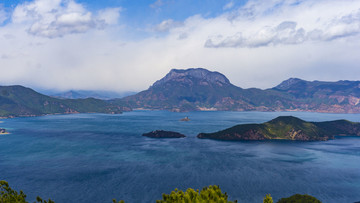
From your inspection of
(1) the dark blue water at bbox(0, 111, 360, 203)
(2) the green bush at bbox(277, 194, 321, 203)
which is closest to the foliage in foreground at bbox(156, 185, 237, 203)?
(1) the dark blue water at bbox(0, 111, 360, 203)

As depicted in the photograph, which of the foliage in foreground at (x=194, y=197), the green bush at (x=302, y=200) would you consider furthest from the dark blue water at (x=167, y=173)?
the foliage in foreground at (x=194, y=197)

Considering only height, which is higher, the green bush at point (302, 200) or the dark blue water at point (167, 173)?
the green bush at point (302, 200)

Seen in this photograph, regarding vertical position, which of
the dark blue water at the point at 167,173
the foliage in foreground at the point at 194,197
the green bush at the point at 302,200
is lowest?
the dark blue water at the point at 167,173

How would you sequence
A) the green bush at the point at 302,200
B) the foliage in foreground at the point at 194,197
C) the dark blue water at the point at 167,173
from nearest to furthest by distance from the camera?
the foliage in foreground at the point at 194,197
the green bush at the point at 302,200
the dark blue water at the point at 167,173

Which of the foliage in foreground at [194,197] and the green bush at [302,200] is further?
the green bush at [302,200]

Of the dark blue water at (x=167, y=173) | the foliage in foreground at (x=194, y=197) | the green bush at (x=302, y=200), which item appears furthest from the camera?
the dark blue water at (x=167, y=173)

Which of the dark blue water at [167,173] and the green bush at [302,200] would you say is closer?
the green bush at [302,200]

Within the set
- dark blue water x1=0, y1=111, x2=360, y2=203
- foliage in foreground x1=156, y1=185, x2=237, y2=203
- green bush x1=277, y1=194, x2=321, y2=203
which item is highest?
foliage in foreground x1=156, y1=185, x2=237, y2=203

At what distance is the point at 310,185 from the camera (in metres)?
126

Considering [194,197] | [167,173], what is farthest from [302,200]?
[167,173]

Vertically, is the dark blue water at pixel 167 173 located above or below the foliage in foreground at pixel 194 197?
below

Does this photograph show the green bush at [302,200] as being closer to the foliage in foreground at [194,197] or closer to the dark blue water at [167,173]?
the dark blue water at [167,173]

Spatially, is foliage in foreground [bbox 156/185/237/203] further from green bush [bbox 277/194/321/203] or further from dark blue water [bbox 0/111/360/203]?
green bush [bbox 277/194/321/203]

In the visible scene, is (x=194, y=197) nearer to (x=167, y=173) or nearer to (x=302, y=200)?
(x=302, y=200)
